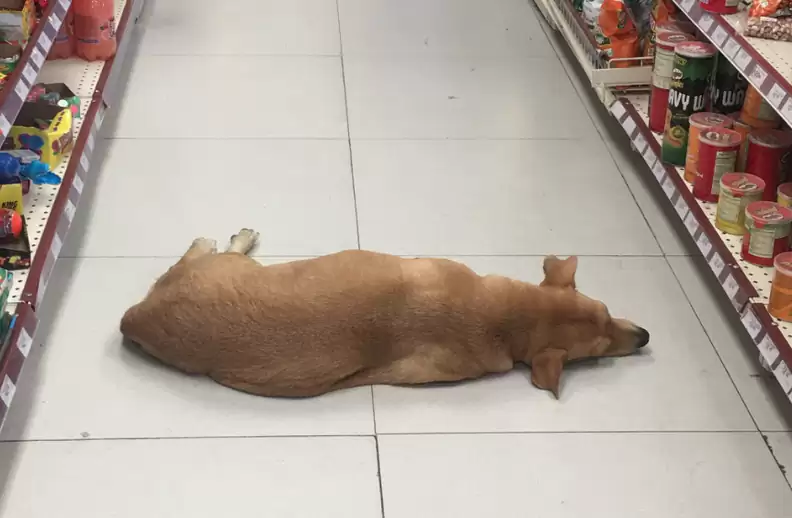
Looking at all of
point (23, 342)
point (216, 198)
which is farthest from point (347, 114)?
point (23, 342)

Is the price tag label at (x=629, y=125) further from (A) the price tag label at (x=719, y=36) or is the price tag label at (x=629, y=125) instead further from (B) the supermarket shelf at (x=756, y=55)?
(A) the price tag label at (x=719, y=36)

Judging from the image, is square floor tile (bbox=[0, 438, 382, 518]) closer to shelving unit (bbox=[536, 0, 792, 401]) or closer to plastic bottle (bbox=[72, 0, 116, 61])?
shelving unit (bbox=[536, 0, 792, 401])

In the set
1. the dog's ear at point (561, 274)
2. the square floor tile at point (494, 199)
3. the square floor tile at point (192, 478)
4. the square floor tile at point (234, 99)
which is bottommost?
the square floor tile at point (494, 199)

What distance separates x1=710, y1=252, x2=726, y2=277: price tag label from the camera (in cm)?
256

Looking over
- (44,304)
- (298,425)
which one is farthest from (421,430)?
(44,304)

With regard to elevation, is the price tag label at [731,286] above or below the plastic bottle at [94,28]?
below

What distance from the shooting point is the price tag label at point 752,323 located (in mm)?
2330

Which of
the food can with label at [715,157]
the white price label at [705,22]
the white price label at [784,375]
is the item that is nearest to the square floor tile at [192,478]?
the white price label at [784,375]

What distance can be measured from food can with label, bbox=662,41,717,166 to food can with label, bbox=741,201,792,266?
50 centimetres

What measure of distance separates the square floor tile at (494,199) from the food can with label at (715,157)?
1.00 ft

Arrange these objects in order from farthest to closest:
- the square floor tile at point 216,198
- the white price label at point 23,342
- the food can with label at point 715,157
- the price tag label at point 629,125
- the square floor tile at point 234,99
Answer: the square floor tile at point 234,99
the price tag label at point 629,125
the square floor tile at point 216,198
the food can with label at point 715,157
the white price label at point 23,342

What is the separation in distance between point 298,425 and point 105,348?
0.58m

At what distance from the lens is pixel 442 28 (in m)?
4.71

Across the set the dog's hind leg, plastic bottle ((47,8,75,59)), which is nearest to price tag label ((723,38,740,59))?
Answer: the dog's hind leg
